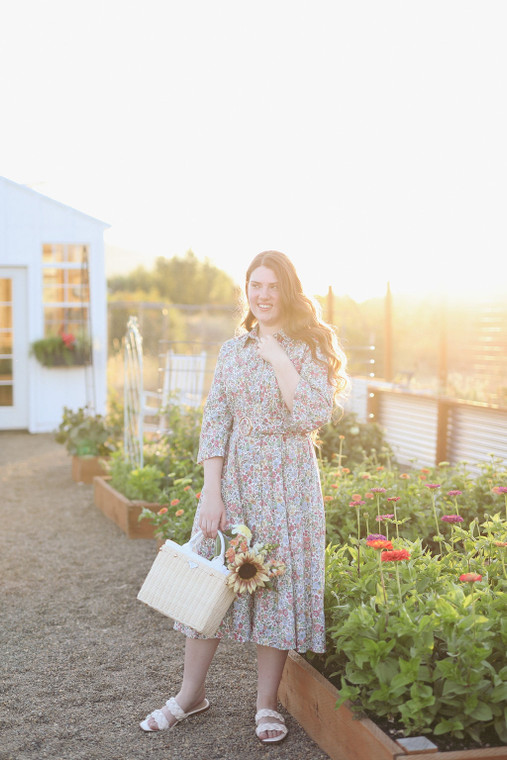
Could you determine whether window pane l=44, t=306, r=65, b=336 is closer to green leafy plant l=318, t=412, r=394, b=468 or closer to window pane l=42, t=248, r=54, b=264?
window pane l=42, t=248, r=54, b=264

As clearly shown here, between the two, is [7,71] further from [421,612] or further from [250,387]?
[421,612]

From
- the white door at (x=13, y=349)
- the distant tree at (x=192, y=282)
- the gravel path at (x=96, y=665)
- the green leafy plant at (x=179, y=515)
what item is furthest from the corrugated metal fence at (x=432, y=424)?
the distant tree at (x=192, y=282)

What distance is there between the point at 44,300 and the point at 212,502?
7584mm

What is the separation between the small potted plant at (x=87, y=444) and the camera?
6.82 m

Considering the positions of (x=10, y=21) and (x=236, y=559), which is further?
(x=10, y=21)

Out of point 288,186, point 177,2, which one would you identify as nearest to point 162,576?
point 177,2

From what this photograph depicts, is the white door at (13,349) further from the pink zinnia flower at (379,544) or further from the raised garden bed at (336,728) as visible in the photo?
the pink zinnia flower at (379,544)

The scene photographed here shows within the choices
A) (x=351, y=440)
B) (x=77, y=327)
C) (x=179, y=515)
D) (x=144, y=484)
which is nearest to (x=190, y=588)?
(x=179, y=515)

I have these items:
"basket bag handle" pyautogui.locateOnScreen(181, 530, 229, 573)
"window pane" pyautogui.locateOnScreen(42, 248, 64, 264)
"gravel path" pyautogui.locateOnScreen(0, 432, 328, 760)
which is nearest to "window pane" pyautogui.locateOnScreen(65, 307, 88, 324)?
"window pane" pyautogui.locateOnScreen(42, 248, 64, 264)

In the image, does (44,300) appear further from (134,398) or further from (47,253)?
(134,398)

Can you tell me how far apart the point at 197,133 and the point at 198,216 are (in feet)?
35.7

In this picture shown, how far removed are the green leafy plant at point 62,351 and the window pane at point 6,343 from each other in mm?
325

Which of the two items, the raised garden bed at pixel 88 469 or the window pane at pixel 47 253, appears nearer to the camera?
the raised garden bed at pixel 88 469

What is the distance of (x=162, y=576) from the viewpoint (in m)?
2.40
